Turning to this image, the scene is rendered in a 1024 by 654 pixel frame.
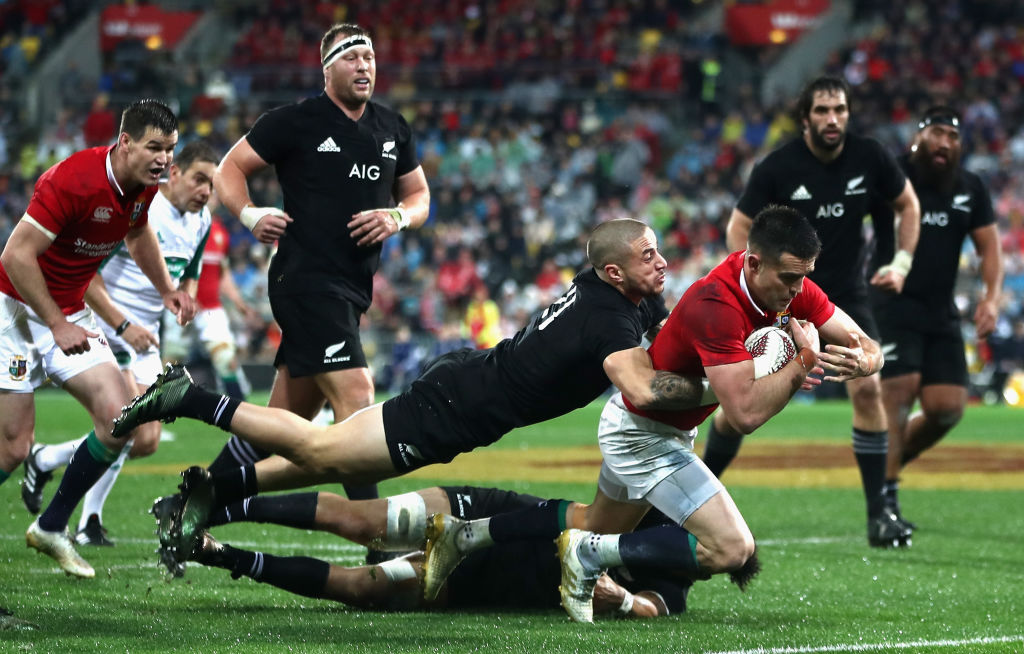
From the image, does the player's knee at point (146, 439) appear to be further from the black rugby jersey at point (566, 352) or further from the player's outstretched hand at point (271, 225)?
the black rugby jersey at point (566, 352)

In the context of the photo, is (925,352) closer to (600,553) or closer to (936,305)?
(936,305)

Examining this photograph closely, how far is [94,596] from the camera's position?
6.35 m

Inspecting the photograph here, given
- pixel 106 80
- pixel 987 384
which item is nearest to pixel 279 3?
pixel 106 80

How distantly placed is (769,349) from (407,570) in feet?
6.07

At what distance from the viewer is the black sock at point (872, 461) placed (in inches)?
351

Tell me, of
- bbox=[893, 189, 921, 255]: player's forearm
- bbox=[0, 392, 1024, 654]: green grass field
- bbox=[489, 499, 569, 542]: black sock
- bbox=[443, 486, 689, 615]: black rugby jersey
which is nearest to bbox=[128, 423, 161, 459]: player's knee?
bbox=[0, 392, 1024, 654]: green grass field

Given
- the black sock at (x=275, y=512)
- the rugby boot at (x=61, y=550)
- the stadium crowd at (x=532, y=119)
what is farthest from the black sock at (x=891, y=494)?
the stadium crowd at (x=532, y=119)

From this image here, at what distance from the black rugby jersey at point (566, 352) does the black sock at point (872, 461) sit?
11.1 ft

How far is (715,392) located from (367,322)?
2284 cm

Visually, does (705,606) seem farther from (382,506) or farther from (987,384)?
(987,384)

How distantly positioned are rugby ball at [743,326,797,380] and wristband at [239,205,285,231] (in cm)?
250

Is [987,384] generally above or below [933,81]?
below

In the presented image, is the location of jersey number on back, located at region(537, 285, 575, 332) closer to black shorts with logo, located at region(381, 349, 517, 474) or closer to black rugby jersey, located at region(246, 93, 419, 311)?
black shorts with logo, located at region(381, 349, 517, 474)

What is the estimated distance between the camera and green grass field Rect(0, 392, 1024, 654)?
536 centimetres
